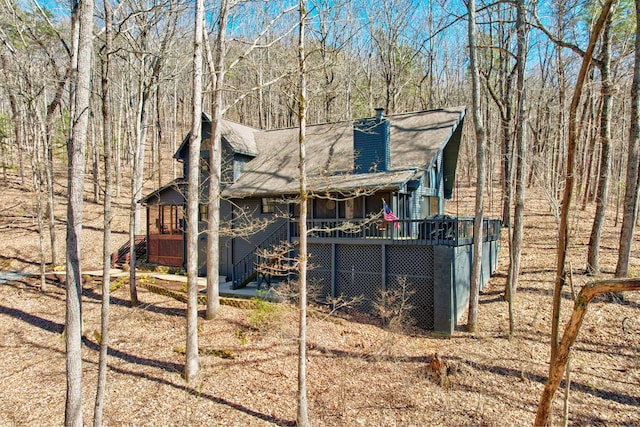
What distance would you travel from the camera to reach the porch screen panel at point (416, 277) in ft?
36.5

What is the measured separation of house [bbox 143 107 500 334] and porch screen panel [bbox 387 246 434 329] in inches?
1.2

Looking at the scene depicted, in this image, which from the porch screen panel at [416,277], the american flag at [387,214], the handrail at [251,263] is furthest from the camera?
the handrail at [251,263]

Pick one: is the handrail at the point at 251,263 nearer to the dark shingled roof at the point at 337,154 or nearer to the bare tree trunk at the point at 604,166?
the dark shingled roof at the point at 337,154

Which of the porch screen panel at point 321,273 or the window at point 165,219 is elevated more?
the window at point 165,219

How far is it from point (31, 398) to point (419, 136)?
14.3 metres

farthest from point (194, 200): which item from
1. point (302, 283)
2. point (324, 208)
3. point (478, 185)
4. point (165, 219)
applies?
point (165, 219)

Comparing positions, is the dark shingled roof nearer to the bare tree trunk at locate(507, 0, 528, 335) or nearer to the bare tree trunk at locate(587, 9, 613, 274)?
the bare tree trunk at locate(507, 0, 528, 335)

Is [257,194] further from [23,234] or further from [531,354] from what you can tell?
[23,234]

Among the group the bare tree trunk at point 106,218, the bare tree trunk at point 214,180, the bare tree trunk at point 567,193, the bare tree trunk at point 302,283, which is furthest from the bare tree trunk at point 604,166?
the bare tree trunk at point 106,218

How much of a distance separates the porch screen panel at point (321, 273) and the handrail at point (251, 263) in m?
1.49

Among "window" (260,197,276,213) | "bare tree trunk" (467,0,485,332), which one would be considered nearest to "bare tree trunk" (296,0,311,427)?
"bare tree trunk" (467,0,485,332)

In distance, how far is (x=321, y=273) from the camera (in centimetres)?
1298

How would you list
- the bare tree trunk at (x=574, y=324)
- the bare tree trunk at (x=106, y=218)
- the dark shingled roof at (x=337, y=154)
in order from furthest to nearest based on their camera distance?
the dark shingled roof at (x=337, y=154) → the bare tree trunk at (x=106, y=218) → the bare tree trunk at (x=574, y=324)

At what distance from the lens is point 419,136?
15.0 meters
